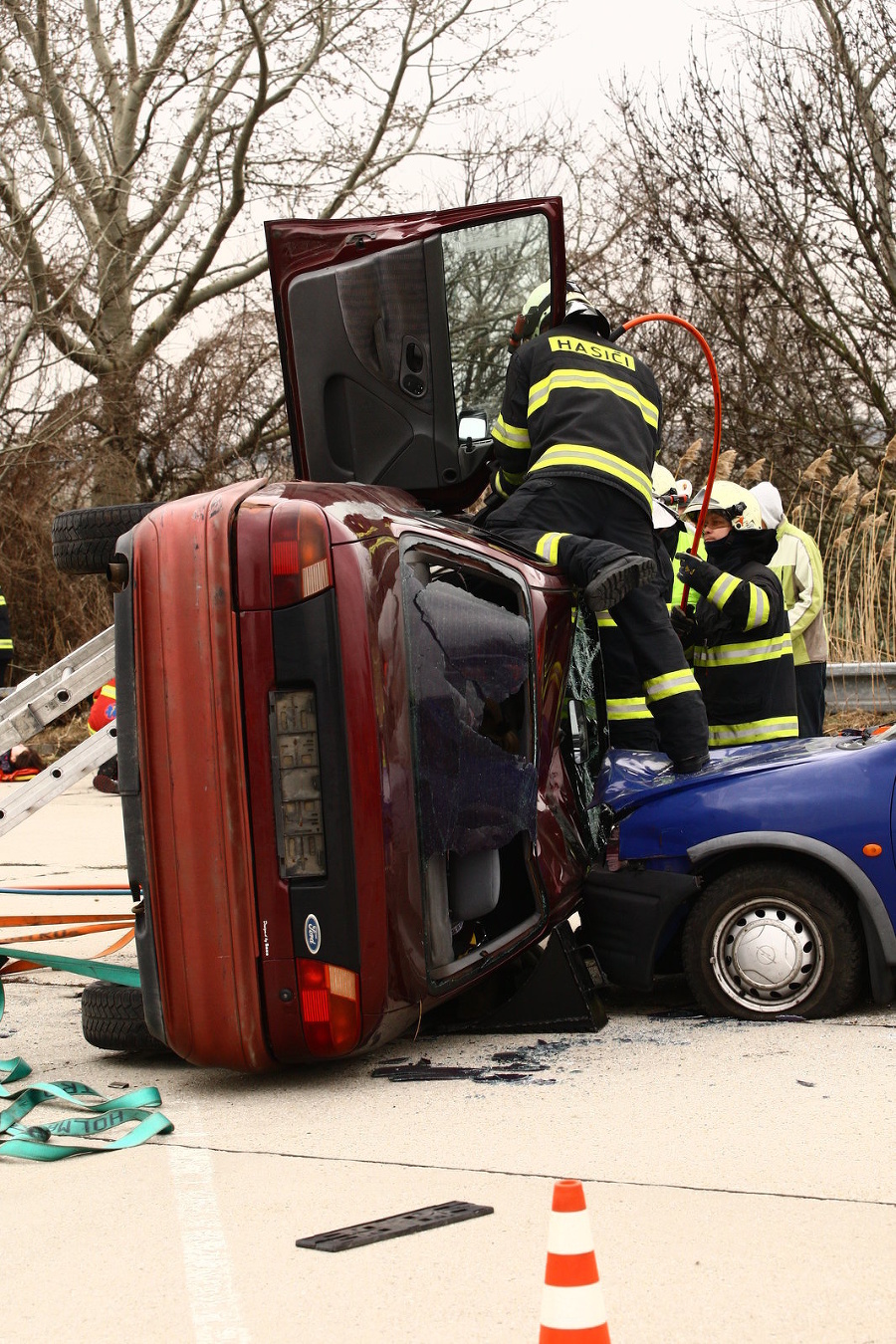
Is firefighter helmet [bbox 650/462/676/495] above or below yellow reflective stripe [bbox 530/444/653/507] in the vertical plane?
above

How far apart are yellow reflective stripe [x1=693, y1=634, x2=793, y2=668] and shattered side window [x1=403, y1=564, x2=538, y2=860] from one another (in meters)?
2.30

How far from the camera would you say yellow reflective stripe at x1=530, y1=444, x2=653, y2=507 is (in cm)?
475

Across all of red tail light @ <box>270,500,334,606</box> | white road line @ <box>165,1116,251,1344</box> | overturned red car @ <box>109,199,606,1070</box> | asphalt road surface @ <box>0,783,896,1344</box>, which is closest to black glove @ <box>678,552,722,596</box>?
overturned red car @ <box>109,199,606,1070</box>

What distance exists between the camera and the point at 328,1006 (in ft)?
11.5

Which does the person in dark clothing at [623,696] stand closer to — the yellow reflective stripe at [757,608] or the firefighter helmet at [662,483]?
the yellow reflective stripe at [757,608]

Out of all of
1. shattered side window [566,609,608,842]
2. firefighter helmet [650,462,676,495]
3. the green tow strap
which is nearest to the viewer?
the green tow strap

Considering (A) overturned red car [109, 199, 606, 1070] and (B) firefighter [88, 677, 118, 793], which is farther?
(B) firefighter [88, 677, 118, 793]

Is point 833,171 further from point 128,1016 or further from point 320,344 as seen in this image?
point 128,1016

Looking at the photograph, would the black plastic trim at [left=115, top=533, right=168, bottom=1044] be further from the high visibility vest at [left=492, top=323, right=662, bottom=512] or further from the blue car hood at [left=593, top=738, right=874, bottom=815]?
the high visibility vest at [left=492, top=323, right=662, bottom=512]

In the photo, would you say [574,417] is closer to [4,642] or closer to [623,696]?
[623,696]

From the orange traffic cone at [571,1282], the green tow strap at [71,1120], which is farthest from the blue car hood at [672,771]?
the orange traffic cone at [571,1282]

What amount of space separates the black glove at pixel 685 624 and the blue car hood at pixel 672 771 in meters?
1.23

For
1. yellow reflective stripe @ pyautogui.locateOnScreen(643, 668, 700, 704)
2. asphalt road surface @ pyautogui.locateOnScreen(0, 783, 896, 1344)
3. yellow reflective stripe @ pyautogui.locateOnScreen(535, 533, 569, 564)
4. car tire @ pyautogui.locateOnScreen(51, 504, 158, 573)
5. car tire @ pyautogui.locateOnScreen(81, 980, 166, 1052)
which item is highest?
car tire @ pyautogui.locateOnScreen(51, 504, 158, 573)

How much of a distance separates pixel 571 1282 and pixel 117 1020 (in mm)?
2477
